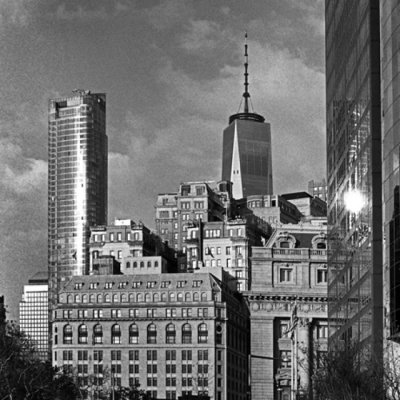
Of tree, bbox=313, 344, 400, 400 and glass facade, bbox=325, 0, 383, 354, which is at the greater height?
glass facade, bbox=325, 0, 383, 354

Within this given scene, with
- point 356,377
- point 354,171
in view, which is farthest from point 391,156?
point 354,171

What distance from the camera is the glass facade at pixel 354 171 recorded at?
113 meters

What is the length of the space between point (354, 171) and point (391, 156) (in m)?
20.6

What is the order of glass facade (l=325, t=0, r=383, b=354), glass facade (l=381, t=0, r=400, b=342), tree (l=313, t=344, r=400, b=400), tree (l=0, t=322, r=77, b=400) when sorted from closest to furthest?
1. tree (l=313, t=344, r=400, b=400)
2. glass facade (l=381, t=0, r=400, b=342)
3. glass facade (l=325, t=0, r=383, b=354)
4. tree (l=0, t=322, r=77, b=400)

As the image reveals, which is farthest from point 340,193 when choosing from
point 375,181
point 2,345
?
point 2,345

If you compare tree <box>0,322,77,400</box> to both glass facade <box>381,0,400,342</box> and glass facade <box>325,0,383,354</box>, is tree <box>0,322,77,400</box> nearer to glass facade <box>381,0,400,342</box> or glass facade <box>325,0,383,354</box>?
glass facade <box>325,0,383,354</box>

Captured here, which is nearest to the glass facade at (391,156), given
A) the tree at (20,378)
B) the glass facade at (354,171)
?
the glass facade at (354,171)

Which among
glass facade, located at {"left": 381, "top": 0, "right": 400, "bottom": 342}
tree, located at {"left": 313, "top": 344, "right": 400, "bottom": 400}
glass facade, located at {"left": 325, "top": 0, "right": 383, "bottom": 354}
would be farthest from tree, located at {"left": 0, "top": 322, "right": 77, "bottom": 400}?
glass facade, located at {"left": 381, "top": 0, "right": 400, "bottom": 342}

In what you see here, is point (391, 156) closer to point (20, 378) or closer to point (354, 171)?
point (354, 171)

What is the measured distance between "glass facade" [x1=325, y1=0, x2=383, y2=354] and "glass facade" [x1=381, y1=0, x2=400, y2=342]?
3058 mm

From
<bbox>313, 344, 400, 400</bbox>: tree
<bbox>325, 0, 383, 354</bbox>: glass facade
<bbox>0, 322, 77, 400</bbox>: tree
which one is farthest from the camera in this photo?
<bbox>0, 322, 77, 400</bbox>: tree

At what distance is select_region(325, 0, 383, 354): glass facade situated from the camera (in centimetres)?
11331

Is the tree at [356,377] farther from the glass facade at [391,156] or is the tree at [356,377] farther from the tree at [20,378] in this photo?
the tree at [20,378]

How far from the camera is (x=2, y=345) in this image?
15500 cm
